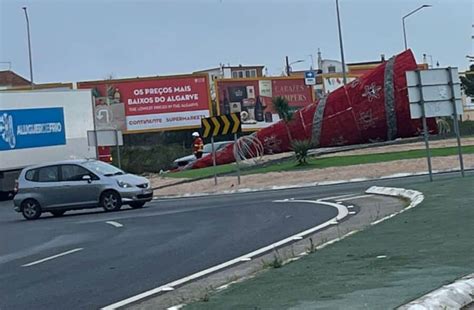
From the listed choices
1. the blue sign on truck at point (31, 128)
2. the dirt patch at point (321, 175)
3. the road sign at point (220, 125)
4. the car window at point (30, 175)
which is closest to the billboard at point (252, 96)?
the blue sign on truck at point (31, 128)

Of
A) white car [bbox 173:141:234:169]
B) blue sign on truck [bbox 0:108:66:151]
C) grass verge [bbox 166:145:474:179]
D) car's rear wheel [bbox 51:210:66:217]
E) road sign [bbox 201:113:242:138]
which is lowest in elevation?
car's rear wheel [bbox 51:210:66:217]

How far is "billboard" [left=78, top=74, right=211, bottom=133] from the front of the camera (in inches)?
2803

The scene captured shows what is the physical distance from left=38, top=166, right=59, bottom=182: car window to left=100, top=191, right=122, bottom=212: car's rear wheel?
1.51m

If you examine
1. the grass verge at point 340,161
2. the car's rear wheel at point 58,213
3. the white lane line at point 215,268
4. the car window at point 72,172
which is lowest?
the white lane line at point 215,268

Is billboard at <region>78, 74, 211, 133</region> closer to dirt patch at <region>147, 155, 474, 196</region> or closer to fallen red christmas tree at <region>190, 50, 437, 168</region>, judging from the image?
fallen red christmas tree at <region>190, 50, 437, 168</region>

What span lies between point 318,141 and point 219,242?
30.0 meters

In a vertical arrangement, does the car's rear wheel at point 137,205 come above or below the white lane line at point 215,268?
above

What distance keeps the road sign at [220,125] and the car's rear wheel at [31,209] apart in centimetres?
910

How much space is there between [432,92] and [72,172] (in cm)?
1083

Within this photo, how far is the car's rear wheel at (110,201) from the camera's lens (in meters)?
28.6

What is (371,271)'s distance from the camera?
1076 centimetres

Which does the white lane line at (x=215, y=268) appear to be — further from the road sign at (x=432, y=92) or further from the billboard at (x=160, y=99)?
the billboard at (x=160, y=99)

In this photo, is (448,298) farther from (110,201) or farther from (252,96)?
(252,96)

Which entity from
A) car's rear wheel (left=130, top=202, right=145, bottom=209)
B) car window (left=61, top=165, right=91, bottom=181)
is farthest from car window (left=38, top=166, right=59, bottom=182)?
car's rear wheel (left=130, top=202, right=145, bottom=209)
